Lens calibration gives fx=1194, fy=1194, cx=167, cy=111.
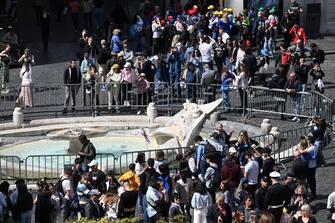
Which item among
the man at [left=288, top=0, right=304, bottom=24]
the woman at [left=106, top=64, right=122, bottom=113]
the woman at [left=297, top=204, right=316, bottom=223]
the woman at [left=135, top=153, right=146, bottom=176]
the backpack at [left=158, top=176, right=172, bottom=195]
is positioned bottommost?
the woman at [left=297, top=204, right=316, bottom=223]

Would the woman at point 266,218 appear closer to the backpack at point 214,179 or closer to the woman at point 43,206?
the backpack at point 214,179

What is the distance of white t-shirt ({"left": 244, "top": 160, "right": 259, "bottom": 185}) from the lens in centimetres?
2352

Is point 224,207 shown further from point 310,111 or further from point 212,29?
point 212,29

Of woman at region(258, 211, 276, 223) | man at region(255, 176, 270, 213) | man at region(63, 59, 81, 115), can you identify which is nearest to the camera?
woman at region(258, 211, 276, 223)

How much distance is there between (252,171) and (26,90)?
1105 centimetres

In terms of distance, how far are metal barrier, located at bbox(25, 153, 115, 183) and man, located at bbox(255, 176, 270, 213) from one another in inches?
198

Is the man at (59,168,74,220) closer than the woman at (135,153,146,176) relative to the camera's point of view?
Yes

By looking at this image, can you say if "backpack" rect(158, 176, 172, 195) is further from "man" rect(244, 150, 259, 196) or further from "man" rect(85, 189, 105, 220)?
"man" rect(244, 150, 259, 196)

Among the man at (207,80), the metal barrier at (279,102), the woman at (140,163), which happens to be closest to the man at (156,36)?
the man at (207,80)

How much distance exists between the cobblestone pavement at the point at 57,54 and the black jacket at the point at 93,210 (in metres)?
6.00

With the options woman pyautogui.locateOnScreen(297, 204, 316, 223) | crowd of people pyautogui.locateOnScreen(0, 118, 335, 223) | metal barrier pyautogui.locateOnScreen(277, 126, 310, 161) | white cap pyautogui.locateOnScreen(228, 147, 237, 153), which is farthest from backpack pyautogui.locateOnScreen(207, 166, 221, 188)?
metal barrier pyautogui.locateOnScreen(277, 126, 310, 161)

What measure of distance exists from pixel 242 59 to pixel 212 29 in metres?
5.53

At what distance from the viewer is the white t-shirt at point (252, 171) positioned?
23516 millimetres

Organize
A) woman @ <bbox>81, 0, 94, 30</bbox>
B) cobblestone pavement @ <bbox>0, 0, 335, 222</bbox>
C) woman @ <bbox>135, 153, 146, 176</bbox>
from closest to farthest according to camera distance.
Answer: woman @ <bbox>135, 153, 146, 176</bbox> → cobblestone pavement @ <bbox>0, 0, 335, 222</bbox> → woman @ <bbox>81, 0, 94, 30</bbox>
